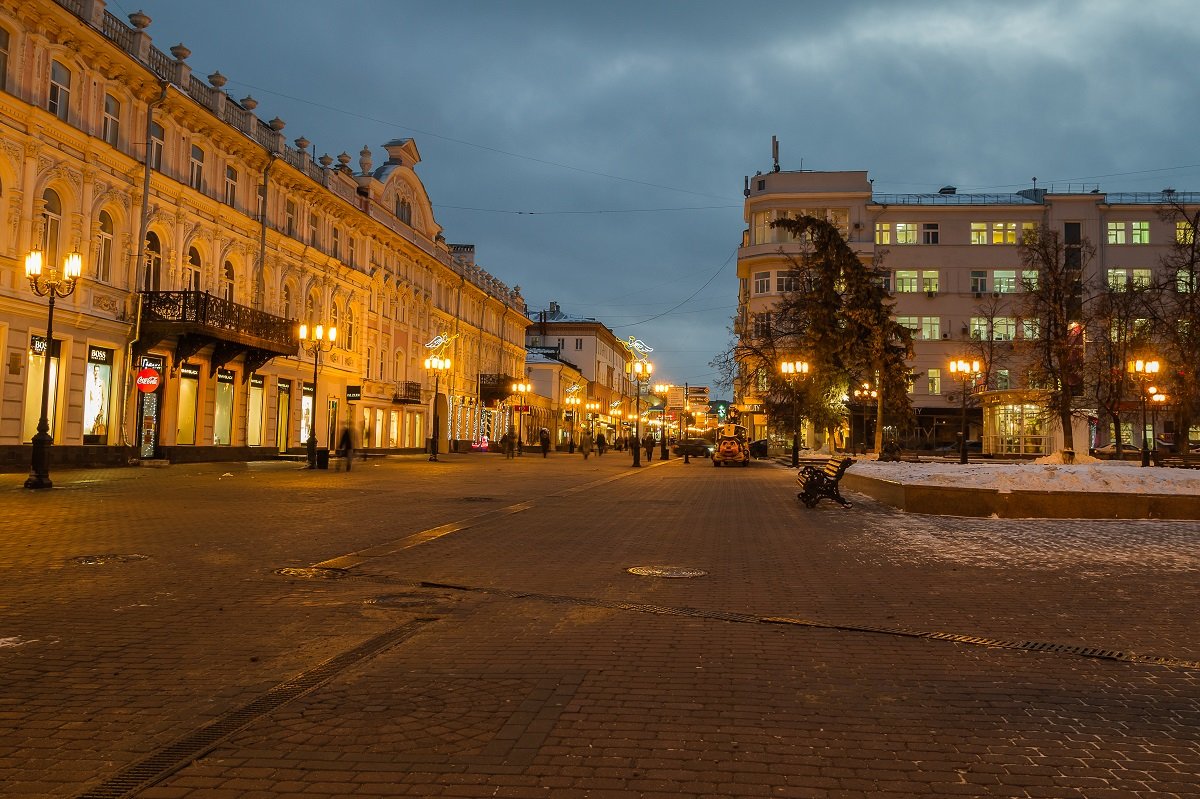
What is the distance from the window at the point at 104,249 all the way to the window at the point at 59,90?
10.5 feet

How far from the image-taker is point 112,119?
27750 mm

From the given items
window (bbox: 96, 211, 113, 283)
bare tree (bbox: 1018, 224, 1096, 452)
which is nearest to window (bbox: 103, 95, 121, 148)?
window (bbox: 96, 211, 113, 283)

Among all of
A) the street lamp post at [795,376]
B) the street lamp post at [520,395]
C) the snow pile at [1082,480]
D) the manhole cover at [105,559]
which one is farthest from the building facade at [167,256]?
the street lamp post at [795,376]

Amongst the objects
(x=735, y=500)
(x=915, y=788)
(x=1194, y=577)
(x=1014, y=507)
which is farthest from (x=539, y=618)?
(x=735, y=500)

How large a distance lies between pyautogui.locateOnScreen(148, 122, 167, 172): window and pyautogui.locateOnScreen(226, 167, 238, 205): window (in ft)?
14.0

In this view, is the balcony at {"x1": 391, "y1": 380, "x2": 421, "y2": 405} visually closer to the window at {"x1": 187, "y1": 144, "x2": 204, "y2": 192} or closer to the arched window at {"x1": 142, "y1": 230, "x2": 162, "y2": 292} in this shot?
the window at {"x1": 187, "y1": 144, "x2": 204, "y2": 192}

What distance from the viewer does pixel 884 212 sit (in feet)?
216

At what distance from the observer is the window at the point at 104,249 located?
27.2 meters

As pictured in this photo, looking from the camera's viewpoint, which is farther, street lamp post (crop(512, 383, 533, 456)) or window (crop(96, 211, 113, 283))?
street lamp post (crop(512, 383, 533, 456))

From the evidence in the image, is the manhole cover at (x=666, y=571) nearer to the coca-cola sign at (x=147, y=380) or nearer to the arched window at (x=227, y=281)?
the coca-cola sign at (x=147, y=380)

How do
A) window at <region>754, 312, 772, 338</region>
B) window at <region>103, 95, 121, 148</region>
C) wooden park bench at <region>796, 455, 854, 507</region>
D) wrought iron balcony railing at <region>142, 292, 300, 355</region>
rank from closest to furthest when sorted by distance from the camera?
wooden park bench at <region>796, 455, 854, 507</region>, window at <region>103, 95, 121, 148</region>, wrought iron balcony railing at <region>142, 292, 300, 355</region>, window at <region>754, 312, 772, 338</region>

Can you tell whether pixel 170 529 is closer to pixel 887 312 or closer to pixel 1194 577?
pixel 1194 577

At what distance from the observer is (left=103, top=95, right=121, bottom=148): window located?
27.4m

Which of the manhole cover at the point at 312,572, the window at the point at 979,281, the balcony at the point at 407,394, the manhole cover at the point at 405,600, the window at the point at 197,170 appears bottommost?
the manhole cover at the point at 405,600
